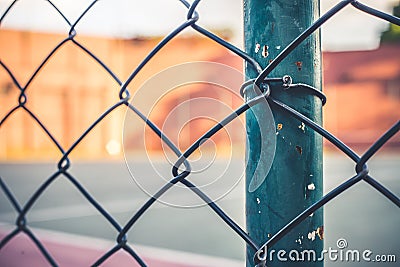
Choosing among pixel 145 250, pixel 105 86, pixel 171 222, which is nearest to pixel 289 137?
pixel 145 250

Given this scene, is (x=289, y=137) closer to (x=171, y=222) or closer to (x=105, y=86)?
(x=171, y=222)

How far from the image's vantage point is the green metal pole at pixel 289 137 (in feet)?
1.08

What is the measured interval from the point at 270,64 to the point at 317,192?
0.10 meters

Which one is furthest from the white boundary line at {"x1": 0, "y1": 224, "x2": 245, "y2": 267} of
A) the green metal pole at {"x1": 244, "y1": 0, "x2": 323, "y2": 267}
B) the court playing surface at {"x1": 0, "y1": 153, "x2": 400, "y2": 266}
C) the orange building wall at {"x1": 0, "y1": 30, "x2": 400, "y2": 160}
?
the orange building wall at {"x1": 0, "y1": 30, "x2": 400, "y2": 160}

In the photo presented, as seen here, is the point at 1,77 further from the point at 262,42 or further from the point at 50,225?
the point at 262,42

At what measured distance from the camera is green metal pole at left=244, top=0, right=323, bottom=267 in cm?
33

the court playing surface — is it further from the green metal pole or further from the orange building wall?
the orange building wall

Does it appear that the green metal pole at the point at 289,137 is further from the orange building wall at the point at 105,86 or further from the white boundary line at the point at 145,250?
the orange building wall at the point at 105,86

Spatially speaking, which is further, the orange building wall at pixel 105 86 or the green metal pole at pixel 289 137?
the orange building wall at pixel 105 86

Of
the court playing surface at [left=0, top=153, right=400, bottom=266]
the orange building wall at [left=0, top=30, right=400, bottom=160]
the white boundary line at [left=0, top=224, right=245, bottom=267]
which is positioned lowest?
the white boundary line at [left=0, top=224, right=245, bottom=267]

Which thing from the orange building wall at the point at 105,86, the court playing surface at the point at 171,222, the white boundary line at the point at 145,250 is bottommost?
the white boundary line at the point at 145,250

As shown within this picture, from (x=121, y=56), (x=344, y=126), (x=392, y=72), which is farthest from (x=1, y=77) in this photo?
(x=392, y=72)

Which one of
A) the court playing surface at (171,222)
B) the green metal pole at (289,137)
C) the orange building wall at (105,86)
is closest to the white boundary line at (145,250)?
the court playing surface at (171,222)

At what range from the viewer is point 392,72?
10516 millimetres
